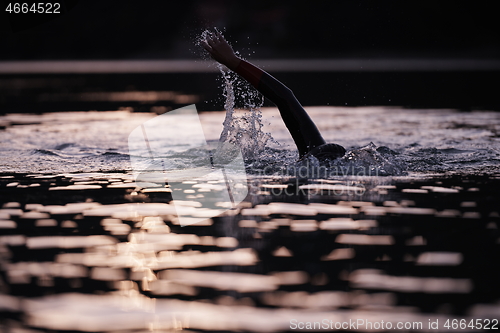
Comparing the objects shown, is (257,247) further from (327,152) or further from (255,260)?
(327,152)

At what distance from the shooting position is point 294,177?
900 cm

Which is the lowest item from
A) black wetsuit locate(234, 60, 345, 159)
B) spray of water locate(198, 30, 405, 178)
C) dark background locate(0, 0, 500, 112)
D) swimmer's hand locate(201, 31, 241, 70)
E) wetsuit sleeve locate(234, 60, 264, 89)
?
spray of water locate(198, 30, 405, 178)

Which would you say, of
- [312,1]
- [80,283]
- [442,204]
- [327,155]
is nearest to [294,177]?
[327,155]

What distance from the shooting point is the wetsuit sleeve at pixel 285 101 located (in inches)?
338

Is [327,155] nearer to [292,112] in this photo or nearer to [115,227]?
[292,112]

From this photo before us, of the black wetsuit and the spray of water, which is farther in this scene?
the spray of water

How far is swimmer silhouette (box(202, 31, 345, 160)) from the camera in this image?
8.59 meters

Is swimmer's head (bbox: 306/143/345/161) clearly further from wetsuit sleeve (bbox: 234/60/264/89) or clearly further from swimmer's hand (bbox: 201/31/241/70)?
swimmer's hand (bbox: 201/31/241/70)

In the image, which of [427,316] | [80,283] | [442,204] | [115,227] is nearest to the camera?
[427,316]

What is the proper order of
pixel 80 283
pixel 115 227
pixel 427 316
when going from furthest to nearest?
pixel 115 227, pixel 80 283, pixel 427 316

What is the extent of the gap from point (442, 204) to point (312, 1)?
75248mm

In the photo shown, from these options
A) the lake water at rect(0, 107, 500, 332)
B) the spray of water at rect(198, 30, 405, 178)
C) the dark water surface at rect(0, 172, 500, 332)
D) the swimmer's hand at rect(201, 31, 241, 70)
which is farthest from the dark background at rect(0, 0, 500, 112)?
the dark water surface at rect(0, 172, 500, 332)

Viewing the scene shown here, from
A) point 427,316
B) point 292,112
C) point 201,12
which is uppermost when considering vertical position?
point 201,12

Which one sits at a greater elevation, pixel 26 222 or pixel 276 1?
pixel 276 1
